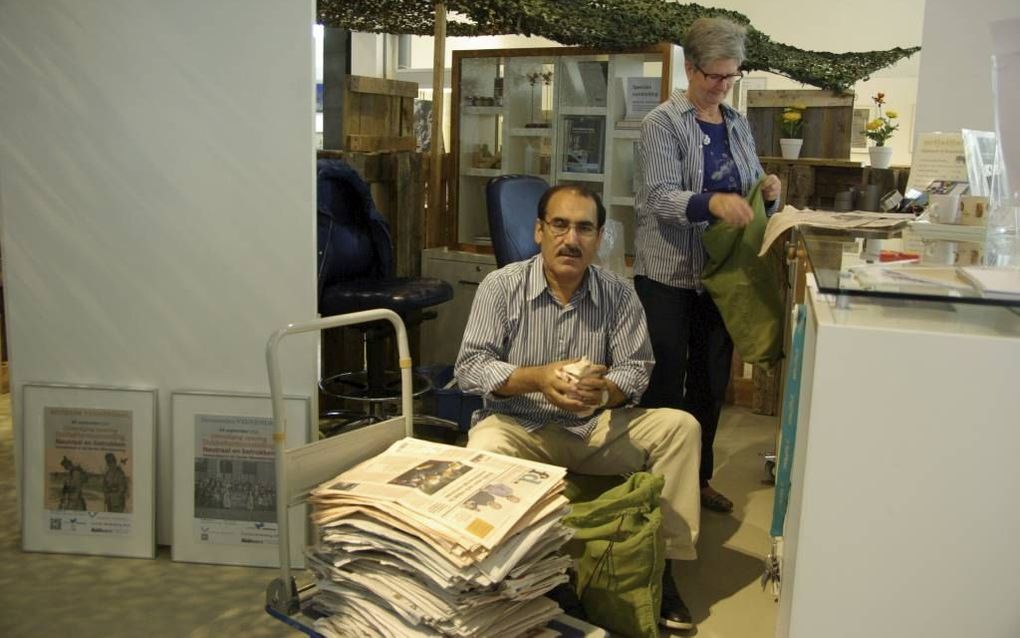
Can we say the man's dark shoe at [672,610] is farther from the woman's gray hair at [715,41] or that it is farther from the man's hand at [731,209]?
the woman's gray hair at [715,41]

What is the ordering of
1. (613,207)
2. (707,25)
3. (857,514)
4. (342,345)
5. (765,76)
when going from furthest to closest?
(765,76)
(613,207)
(342,345)
(707,25)
(857,514)

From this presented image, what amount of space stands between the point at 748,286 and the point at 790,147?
2560mm

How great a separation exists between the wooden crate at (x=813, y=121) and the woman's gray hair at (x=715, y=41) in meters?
2.54

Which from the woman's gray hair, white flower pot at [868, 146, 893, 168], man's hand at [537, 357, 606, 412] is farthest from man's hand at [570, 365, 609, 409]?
white flower pot at [868, 146, 893, 168]

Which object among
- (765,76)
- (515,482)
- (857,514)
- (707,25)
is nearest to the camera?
(857,514)

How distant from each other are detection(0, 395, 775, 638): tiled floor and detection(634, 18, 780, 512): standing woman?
21.0 inches

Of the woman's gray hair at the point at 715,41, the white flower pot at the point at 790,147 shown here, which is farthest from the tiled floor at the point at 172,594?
the white flower pot at the point at 790,147

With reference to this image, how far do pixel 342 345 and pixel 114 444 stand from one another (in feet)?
5.29

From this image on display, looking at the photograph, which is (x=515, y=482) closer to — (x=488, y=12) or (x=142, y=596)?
(x=142, y=596)

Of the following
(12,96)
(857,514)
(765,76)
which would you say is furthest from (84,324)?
(765,76)

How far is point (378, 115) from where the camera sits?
5.05m

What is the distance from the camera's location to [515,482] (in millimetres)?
1979

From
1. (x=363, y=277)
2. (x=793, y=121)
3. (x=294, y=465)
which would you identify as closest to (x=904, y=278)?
(x=294, y=465)

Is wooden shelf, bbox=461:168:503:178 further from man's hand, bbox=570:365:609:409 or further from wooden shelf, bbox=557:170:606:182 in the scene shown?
man's hand, bbox=570:365:609:409
